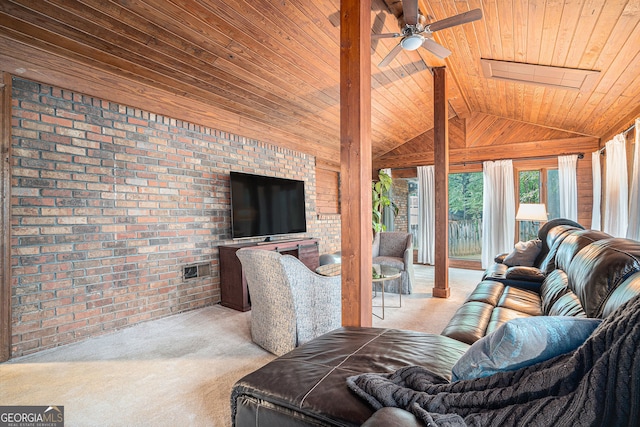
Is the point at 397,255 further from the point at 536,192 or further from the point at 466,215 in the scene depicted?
the point at 536,192

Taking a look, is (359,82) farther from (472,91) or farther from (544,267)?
(472,91)

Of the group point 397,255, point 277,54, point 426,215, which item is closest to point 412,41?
point 277,54

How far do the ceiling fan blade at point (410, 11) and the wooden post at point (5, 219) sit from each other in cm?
322

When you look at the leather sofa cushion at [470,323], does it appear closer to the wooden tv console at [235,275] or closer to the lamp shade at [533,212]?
the wooden tv console at [235,275]

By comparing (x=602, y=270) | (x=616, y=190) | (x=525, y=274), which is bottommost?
(x=525, y=274)

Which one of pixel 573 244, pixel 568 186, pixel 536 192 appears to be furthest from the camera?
pixel 536 192

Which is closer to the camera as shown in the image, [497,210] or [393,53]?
[393,53]

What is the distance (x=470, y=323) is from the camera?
1969 mm

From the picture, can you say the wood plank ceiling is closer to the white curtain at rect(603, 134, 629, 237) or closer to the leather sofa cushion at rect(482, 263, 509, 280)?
the white curtain at rect(603, 134, 629, 237)

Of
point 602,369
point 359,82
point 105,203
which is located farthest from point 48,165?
point 602,369

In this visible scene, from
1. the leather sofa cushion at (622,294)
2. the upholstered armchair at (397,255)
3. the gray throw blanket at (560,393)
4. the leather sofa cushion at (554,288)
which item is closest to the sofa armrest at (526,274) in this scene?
the leather sofa cushion at (554,288)

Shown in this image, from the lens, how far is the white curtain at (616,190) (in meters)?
3.89

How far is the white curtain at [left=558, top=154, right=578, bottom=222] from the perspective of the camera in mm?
5305

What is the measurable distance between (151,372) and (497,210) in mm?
6077
